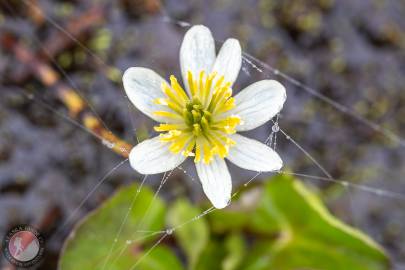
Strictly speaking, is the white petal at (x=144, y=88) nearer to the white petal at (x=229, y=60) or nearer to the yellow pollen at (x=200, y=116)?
the yellow pollen at (x=200, y=116)

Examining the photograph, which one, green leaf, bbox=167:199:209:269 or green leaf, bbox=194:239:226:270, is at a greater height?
green leaf, bbox=167:199:209:269

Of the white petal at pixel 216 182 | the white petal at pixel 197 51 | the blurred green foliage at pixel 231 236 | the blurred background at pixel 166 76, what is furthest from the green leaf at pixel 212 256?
the white petal at pixel 197 51

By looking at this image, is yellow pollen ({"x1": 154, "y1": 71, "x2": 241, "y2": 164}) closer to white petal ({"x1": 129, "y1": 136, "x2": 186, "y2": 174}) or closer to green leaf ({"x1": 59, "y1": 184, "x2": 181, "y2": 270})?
white petal ({"x1": 129, "y1": 136, "x2": 186, "y2": 174})

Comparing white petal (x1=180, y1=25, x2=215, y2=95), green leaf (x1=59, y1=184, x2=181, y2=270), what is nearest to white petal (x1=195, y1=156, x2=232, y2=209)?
white petal (x1=180, y1=25, x2=215, y2=95)

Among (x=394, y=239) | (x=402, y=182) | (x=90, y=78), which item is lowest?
(x=394, y=239)

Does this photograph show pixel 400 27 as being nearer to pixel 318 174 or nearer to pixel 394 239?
pixel 318 174

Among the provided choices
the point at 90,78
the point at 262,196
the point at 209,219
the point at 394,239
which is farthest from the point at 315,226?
the point at 90,78

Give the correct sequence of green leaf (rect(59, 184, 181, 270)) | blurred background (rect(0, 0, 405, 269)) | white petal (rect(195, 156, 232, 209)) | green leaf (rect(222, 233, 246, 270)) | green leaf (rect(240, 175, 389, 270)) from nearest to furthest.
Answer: white petal (rect(195, 156, 232, 209)), green leaf (rect(59, 184, 181, 270)), green leaf (rect(240, 175, 389, 270)), green leaf (rect(222, 233, 246, 270)), blurred background (rect(0, 0, 405, 269))
